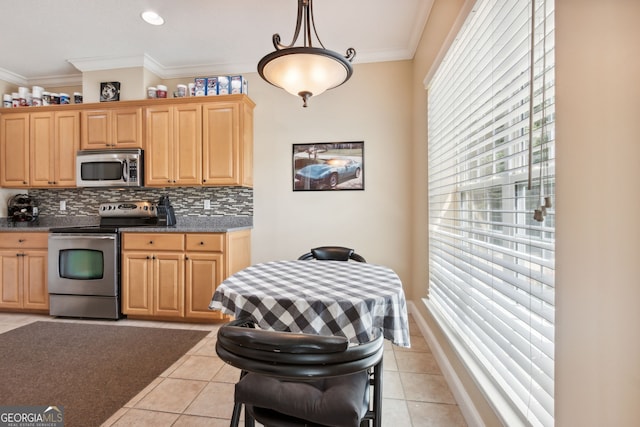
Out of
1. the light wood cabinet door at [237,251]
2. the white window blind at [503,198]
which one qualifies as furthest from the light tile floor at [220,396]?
the light wood cabinet door at [237,251]

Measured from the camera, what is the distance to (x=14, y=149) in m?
3.30

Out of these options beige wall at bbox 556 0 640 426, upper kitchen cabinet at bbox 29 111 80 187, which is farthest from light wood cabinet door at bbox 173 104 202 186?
beige wall at bbox 556 0 640 426

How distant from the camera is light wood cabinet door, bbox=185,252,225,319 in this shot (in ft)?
9.00

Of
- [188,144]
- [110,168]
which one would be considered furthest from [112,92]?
[188,144]

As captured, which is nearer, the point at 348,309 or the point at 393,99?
the point at 348,309

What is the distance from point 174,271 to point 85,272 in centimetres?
93

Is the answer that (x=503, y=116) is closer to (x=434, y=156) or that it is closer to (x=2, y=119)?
(x=434, y=156)

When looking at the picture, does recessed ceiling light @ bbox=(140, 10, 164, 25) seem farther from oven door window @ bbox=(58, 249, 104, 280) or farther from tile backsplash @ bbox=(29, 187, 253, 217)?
oven door window @ bbox=(58, 249, 104, 280)

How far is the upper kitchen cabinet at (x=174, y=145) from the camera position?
303 cm

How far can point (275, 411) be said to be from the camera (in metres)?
0.96

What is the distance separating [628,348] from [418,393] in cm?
137

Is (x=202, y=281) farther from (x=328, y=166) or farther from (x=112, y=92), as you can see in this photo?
(x=112, y=92)

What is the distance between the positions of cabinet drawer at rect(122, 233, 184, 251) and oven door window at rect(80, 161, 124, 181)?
70cm

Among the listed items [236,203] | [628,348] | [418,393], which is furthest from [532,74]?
[236,203]
